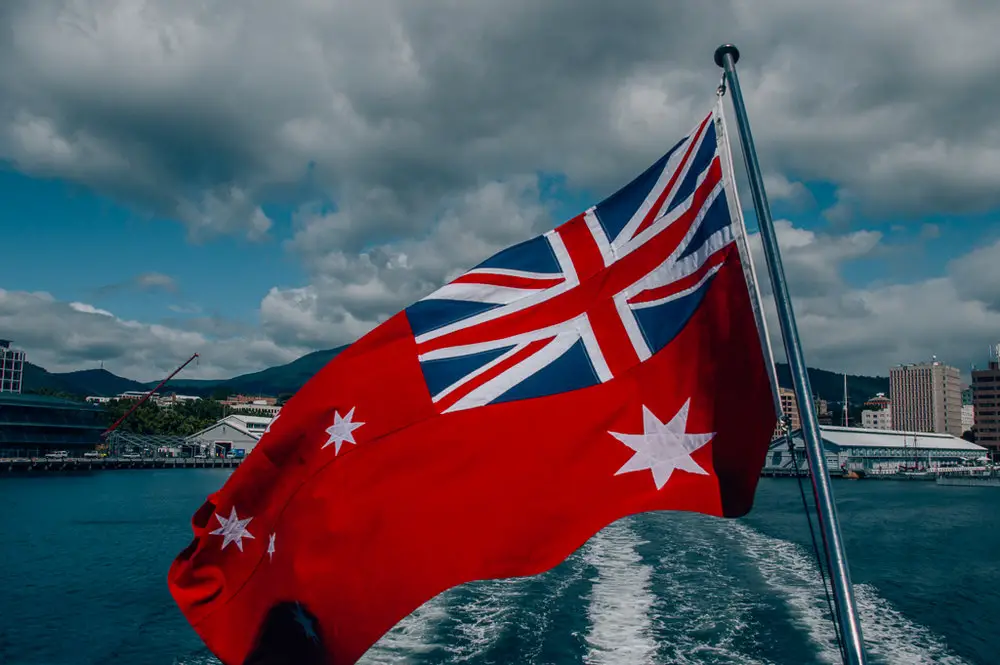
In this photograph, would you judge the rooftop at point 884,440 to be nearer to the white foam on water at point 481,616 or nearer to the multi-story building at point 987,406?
the multi-story building at point 987,406

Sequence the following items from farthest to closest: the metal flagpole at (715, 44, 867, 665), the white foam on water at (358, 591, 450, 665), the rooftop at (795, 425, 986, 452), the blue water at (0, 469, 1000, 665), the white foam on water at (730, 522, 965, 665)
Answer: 1. the rooftop at (795, 425, 986, 452)
2. the white foam on water at (730, 522, 965, 665)
3. the blue water at (0, 469, 1000, 665)
4. the white foam on water at (358, 591, 450, 665)
5. the metal flagpole at (715, 44, 867, 665)

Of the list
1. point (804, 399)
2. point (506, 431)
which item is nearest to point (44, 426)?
point (506, 431)

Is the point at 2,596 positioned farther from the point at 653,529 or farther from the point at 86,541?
the point at 653,529

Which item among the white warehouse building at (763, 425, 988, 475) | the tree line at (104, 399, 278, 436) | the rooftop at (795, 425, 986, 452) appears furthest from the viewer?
the tree line at (104, 399, 278, 436)

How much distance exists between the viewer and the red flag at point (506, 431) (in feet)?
17.6

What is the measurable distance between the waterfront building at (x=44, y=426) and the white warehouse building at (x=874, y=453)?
10636 cm

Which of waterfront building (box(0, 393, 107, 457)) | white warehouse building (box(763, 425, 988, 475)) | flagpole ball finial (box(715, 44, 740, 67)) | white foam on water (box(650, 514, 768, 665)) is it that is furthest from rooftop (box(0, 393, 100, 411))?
flagpole ball finial (box(715, 44, 740, 67))

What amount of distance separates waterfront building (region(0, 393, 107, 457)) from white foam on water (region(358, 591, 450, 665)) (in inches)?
4091

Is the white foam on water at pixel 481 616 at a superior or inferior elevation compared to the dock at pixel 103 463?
superior

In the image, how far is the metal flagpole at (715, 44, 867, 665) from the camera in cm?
359

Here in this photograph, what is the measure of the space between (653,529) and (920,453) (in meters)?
114

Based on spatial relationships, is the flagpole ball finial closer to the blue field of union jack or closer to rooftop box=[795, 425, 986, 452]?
the blue field of union jack

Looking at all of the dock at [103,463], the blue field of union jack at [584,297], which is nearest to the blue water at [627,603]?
the blue field of union jack at [584,297]

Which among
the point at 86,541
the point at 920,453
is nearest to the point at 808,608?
the point at 86,541
